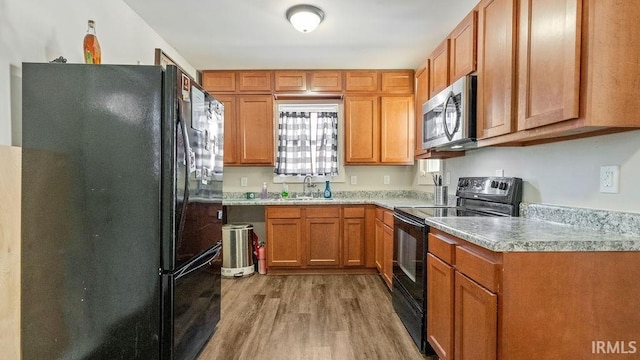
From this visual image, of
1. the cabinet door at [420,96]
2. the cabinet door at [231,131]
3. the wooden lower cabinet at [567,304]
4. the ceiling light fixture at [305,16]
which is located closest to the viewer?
the wooden lower cabinet at [567,304]

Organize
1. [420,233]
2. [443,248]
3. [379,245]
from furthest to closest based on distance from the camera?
[379,245] < [420,233] < [443,248]

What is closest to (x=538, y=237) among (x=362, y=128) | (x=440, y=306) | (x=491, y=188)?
(x=440, y=306)

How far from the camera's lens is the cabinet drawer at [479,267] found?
4.08 feet

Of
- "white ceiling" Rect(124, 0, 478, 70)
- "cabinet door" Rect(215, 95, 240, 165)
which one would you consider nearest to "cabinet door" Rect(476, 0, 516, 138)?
"white ceiling" Rect(124, 0, 478, 70)

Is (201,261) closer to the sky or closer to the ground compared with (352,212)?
closer to the ground

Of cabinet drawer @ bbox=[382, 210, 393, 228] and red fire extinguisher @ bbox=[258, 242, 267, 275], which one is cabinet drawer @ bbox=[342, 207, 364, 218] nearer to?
cabinet drawer @ bbox=[382, 210, 393, 228]

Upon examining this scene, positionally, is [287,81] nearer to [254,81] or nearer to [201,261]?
[254,81]

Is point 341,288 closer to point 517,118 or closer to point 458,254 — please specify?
point 458,254

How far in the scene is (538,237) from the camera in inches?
50.4

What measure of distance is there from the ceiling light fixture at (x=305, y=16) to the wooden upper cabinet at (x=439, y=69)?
39.7 inches

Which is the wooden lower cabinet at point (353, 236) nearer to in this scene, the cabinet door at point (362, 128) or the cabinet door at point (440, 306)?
the cabinet door at point (362, 128)

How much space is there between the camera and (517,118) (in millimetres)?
1587

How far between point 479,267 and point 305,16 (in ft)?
6.93

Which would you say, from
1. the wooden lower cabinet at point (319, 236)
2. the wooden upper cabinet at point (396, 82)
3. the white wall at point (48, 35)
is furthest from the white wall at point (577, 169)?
the white wall at point (48, 35)
